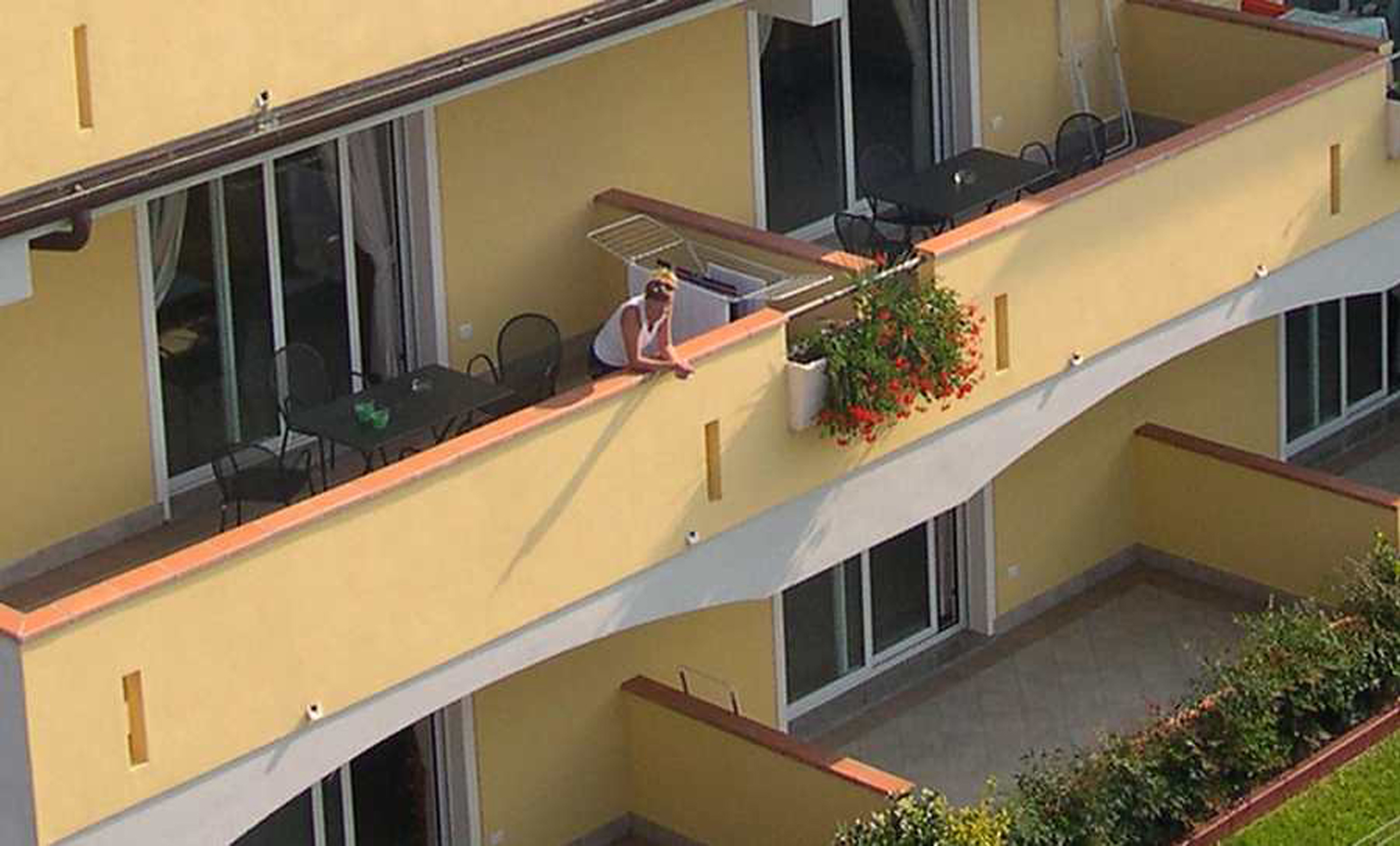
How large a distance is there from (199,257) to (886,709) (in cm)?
805

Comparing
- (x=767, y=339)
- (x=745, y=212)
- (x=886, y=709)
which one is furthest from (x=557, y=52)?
(x=886, y=709)

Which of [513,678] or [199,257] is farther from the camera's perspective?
[513,678]

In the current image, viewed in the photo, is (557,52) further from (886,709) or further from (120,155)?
(886,709)

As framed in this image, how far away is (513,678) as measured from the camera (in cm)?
2777

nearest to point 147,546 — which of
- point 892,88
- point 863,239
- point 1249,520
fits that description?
point 863,239

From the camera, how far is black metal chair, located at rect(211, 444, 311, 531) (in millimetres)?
25359

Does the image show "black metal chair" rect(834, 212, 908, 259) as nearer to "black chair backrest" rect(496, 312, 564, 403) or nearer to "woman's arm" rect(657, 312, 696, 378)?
"black chair backrest" rect(496, 312, 564, 403)

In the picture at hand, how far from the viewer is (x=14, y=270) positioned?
74.3 feet

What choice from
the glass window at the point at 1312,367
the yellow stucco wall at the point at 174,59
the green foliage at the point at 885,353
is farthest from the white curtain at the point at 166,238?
the glass window at the point at 1312,367

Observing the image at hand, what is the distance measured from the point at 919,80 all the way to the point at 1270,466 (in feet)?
15.0

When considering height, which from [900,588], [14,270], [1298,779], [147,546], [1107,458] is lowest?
[1298,779]

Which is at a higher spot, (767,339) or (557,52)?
(557,52)

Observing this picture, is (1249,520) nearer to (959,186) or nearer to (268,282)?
(959,186)

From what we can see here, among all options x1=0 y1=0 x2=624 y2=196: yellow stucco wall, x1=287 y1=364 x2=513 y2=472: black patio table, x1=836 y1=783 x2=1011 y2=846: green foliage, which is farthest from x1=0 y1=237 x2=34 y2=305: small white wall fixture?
x1=836 y1=783 x2=1011 y2=846: green foliage
